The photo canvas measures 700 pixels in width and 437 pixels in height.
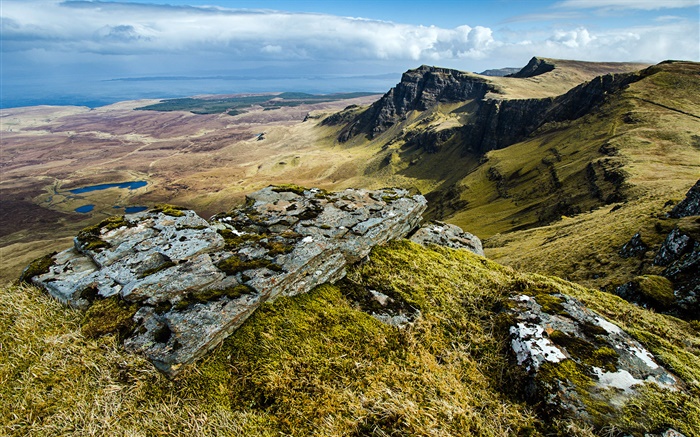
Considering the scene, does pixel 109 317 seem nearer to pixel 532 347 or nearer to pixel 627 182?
pixel 532 347

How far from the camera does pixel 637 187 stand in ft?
189

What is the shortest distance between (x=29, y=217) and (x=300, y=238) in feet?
864

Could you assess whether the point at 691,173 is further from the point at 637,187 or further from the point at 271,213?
the point at 271,213

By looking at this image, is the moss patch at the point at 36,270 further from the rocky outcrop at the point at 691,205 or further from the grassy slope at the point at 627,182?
the rocky outcrop at the point at 691,205

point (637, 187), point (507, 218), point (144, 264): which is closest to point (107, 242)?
point (144, 264)

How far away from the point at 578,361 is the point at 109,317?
1364cm

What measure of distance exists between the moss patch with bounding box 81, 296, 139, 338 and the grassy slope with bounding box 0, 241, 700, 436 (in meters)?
0.32

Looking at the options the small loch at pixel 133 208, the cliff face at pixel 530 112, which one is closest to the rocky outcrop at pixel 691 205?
the cliff face at pixel 530 112

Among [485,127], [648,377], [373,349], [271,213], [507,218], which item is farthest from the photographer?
[485,127]

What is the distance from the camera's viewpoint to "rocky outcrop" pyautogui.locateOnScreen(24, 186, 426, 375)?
28.8 feet

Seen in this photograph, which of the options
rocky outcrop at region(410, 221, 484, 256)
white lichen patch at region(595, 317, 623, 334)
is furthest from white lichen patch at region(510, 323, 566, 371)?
rocky outcrop at region(410, 221, 484, 256)

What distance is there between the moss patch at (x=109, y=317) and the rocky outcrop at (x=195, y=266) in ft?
0.17

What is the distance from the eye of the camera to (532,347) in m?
9.30

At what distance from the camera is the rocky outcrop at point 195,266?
877cm
